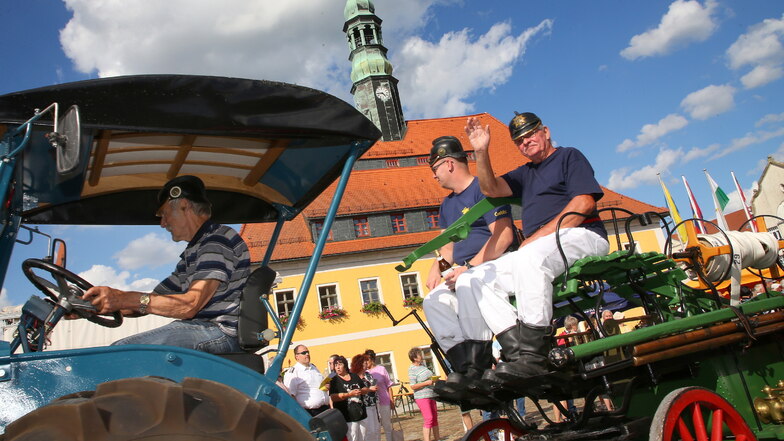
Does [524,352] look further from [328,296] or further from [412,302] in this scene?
[412,302]

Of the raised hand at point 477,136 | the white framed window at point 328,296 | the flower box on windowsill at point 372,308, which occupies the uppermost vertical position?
the white framed window at point 328,296

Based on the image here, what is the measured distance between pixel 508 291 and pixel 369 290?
1005 inches

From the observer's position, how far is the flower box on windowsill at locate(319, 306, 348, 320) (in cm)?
2702

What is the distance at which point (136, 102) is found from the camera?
92.7 inches

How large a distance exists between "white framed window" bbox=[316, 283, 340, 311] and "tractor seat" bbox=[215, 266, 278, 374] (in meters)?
25.1

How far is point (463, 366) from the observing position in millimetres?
3613

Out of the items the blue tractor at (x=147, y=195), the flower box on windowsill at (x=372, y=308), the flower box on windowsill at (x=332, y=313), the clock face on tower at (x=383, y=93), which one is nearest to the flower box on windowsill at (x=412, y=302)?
the flower box on windowsill at (x=372, y=308)

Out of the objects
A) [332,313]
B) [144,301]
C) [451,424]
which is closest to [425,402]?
[451,424]

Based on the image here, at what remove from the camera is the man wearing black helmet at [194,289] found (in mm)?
2658

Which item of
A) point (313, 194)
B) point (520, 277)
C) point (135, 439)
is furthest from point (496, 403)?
point (135, 439)

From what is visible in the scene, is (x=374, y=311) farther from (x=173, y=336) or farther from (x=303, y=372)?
(x=173, y=336)

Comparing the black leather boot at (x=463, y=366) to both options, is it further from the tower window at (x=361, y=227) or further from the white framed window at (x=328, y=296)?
the tower window at (x=361, y=227)

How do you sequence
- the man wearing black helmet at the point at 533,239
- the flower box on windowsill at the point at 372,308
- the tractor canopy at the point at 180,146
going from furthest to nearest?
the flower box on windowsill at the point at 372,308 < the man wearing black helmet at the point at 533,239 < the tractor canopy at the point at 180,146

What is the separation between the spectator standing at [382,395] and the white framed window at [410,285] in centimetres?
1952
